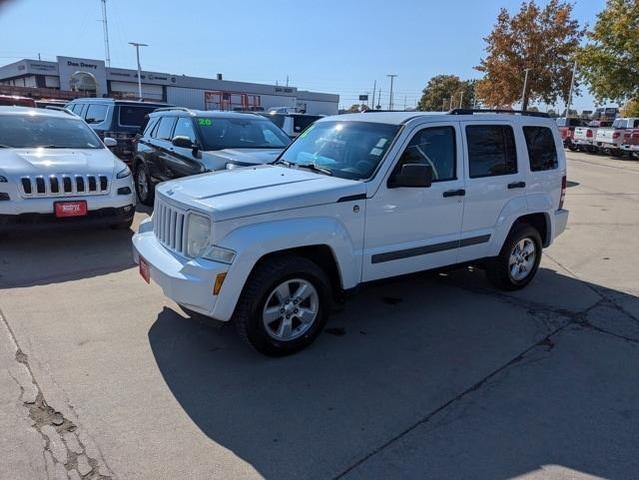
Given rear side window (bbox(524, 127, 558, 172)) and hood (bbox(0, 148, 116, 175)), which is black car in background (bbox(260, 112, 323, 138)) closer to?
hood (bbox(0, 148, 116, 175))

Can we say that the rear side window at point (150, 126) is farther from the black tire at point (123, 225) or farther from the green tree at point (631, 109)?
the green tree at point (631, 109)

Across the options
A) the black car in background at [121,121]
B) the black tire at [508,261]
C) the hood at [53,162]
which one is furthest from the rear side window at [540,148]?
the black car in background at [121,121]

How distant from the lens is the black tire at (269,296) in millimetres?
3717

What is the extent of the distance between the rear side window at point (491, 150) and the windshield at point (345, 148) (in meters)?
0.95

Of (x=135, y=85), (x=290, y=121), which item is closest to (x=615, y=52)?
(x=290, y=121)

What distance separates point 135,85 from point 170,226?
59.4 meters

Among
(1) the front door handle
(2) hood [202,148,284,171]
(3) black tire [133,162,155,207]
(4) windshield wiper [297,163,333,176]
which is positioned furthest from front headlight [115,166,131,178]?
(1) the front door handle

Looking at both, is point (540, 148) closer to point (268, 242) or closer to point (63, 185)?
point (268, 242)

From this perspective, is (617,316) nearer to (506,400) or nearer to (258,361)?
(506,400)

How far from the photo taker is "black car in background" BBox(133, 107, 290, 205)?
7.90m

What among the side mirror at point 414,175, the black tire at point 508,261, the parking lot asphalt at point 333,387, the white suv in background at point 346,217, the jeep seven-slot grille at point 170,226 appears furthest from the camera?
the black tire at point 508,261

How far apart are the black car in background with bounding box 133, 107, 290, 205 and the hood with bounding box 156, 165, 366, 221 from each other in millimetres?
2964

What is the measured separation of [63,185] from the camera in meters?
6.39

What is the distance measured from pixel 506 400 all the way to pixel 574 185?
1339 centimetres
